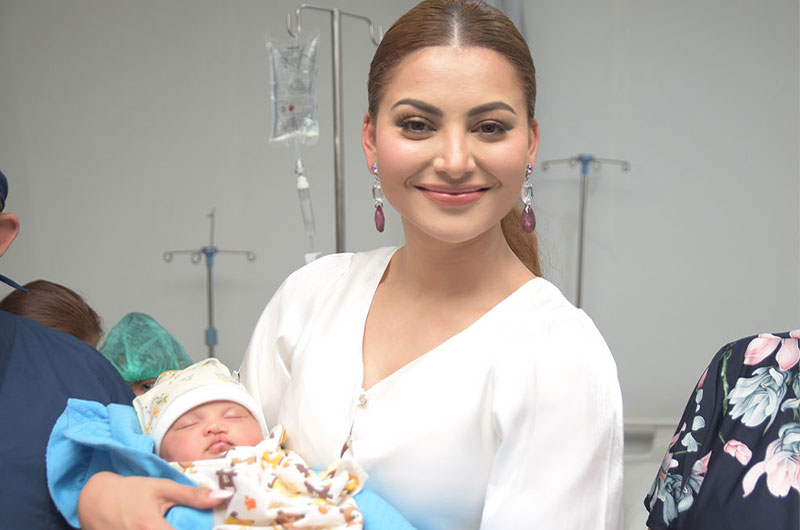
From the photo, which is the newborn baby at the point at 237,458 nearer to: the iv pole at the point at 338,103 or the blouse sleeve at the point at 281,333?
the blouse sleeve at the point at 281,333

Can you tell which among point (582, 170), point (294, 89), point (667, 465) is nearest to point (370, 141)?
point (667, 465)

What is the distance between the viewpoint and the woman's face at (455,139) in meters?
1.08

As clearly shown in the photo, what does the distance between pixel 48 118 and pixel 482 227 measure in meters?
3.41

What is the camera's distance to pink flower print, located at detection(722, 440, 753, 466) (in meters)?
1.12

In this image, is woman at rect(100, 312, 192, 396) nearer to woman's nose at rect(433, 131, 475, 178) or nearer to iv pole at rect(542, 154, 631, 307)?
woman's nose at rect(433, 131, 475, 178)

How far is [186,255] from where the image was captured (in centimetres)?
387

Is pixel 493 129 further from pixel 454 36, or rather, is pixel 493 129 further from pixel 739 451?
pixel 739 451

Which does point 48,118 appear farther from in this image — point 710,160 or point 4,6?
point 710,160

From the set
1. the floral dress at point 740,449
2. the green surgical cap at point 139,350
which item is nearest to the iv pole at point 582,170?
the green surgical cap at point 139,350

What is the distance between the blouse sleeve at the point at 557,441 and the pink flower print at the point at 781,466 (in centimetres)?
23

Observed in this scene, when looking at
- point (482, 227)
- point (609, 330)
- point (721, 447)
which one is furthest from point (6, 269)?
point (721, 447)

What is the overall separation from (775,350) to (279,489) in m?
0.88

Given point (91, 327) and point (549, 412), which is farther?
point (91, 327)

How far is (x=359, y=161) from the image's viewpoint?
384 centimetres
